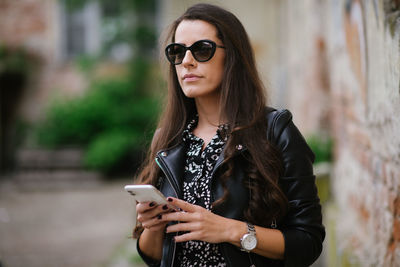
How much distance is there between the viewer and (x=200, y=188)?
5.55 feet

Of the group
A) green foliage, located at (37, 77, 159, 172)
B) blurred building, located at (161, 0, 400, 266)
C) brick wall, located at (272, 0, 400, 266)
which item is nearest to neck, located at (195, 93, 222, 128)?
blurred building, located at (161, 0, 400, 266)

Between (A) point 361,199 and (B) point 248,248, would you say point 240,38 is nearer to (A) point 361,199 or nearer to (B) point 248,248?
(B) point 248,248

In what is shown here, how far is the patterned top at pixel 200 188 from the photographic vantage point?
166 cm

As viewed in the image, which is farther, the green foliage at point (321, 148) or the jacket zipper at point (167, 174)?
the green foliage at point (321, 148)

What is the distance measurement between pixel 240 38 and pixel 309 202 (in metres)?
0.71

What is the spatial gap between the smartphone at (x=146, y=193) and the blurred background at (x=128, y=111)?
735 mm

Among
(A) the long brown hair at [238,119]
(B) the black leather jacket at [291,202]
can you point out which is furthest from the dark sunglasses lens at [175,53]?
(B) the black leather jacket at [291,202]

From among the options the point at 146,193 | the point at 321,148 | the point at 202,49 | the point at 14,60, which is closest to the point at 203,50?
the point at 202,49

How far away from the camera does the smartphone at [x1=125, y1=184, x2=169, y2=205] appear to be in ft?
4.67

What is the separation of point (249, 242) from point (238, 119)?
48 centimetres

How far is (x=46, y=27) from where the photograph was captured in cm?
1078

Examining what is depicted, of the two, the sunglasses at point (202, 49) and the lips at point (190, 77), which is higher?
the sunglasses at point (202, 49)

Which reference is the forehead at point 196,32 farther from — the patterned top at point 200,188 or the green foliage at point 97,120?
the green foliage at point 97,120

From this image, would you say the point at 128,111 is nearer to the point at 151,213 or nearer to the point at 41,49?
the point at 41,49
